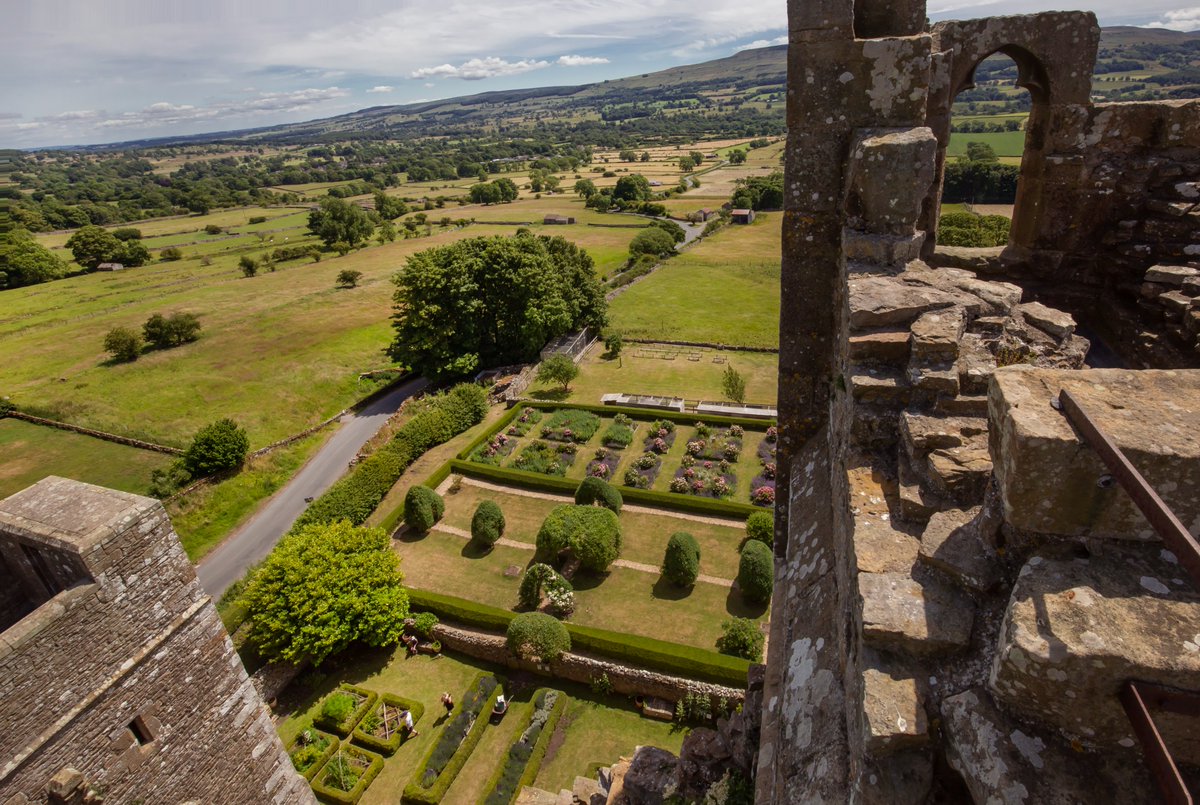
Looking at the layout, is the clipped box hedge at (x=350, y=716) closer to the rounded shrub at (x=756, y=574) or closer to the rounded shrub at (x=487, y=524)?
the rounded shrub at (x=487, y=524)

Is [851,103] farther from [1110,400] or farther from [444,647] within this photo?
[444,647]

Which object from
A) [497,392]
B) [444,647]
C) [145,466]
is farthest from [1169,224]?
[145,466]

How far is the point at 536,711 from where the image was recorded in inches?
693

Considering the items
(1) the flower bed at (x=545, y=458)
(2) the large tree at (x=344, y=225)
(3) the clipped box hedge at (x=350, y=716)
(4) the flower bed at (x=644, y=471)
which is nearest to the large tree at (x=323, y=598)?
(3) the clipped box hedge at (x=350, y=716)

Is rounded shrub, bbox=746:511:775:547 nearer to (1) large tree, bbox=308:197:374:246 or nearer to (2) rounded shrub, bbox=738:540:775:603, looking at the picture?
(2) rounded shrub, bbox=738:540:775:603

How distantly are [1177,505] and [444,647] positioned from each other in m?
20.8

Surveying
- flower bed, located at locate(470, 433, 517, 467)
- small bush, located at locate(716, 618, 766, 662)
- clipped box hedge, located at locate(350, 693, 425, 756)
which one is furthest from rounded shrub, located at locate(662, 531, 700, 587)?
flower bed, located at locate(470, 433, 517, 467)

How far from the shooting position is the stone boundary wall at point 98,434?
3457 cm

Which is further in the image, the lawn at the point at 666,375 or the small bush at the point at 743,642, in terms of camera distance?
the lawn at the point at 666,375

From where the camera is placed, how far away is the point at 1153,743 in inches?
87.3

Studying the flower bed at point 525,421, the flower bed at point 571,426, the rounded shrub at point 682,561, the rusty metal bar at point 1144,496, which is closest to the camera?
the rusty metal bar at point 1144,496

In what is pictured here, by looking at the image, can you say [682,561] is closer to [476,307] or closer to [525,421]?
[525,421]

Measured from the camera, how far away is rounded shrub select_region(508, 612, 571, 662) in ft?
59.9

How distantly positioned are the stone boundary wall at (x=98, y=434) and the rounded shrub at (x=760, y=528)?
30527 mm
